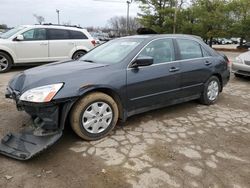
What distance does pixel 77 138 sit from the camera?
3922mm

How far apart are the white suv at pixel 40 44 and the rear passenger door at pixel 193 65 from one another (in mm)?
4762

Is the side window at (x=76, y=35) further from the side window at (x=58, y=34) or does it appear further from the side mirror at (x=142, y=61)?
the side mirror at (x=142, y=61)

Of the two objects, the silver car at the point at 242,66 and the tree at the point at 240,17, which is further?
the tree at the point at 240,17

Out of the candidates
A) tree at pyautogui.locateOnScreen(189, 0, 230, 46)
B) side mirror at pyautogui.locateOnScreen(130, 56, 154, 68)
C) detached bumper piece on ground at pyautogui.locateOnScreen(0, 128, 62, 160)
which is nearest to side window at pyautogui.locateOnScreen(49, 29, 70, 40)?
side mirror at pyautogui.locateOnScreen(130, 56, 154, 68)

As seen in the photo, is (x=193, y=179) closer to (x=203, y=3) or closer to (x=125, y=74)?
(x=125, y=74)

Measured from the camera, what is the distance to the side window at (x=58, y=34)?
379 inches

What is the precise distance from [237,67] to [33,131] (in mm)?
6964

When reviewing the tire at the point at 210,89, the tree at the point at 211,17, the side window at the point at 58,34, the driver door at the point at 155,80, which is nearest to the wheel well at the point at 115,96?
the driver door at the point at 155,80

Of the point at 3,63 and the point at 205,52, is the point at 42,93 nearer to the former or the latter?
the point at 205,52

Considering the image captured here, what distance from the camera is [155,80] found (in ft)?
14.6

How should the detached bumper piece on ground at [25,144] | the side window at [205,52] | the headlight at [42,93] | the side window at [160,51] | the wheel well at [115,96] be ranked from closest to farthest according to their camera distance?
1. the detached bumper piece on ground at [25,144]
2. the headlight at [42,93]
3. the wheel well at [115,96]
4. the side window at [160,51]
5. the side window at [205,52]

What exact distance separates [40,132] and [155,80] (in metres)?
1.99

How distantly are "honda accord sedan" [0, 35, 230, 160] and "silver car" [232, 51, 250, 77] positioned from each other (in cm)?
334

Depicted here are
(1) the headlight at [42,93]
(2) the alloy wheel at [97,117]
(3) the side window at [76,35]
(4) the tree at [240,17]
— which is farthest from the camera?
(4) the tree at [240,17]
